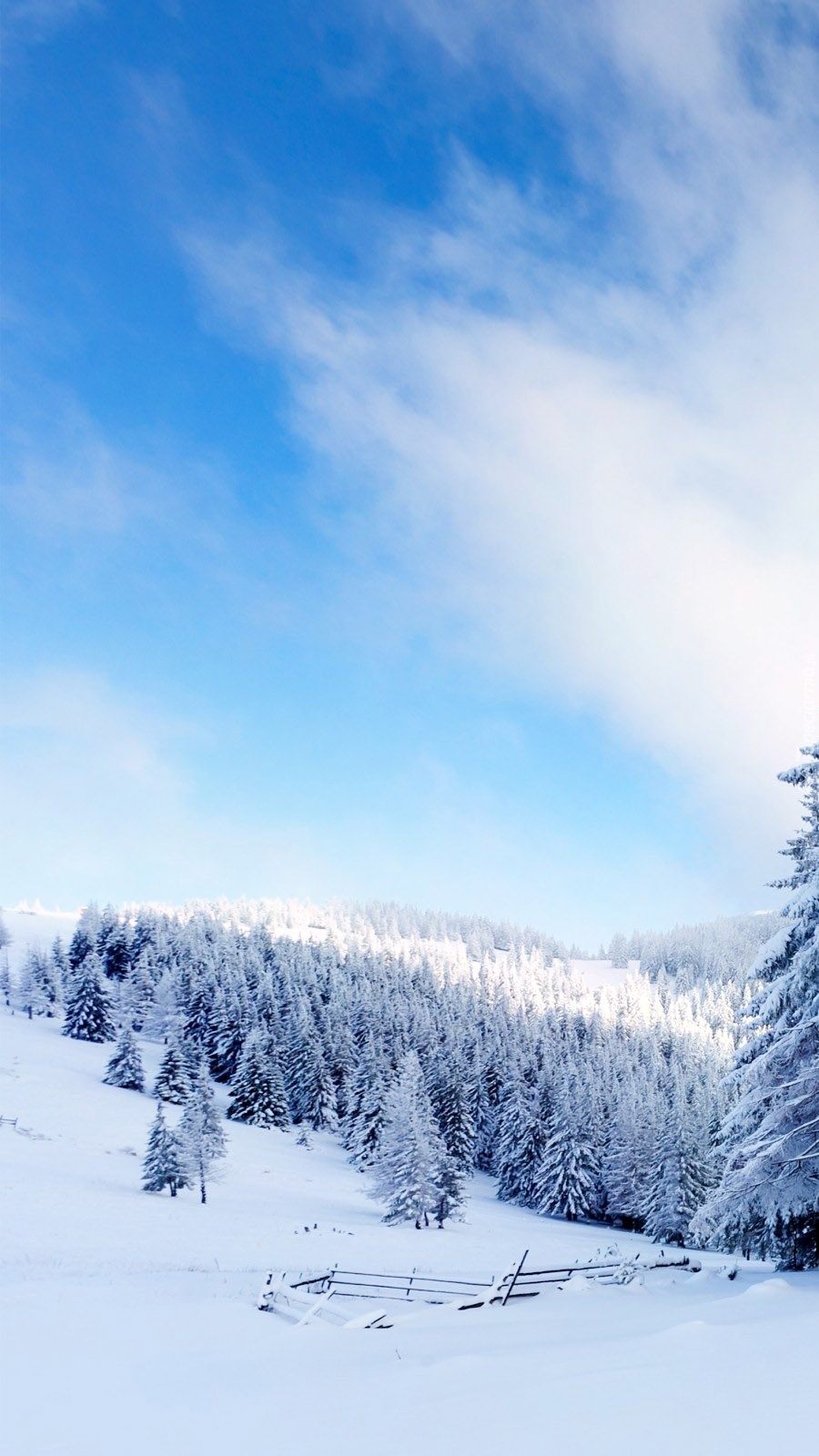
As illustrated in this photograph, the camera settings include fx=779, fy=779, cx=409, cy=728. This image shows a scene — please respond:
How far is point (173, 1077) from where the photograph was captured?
242 feet

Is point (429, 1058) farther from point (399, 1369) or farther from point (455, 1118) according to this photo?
point (399, 1369)

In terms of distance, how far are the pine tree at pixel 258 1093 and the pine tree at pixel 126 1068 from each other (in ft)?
34.9

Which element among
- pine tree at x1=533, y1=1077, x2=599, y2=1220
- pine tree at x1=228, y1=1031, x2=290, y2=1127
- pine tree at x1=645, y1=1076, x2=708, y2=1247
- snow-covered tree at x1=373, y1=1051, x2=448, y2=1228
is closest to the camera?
snow-covered tree at x1=373, y1=1051, x2=448, y2=1228

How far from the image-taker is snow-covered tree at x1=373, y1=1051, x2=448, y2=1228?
2083 inches

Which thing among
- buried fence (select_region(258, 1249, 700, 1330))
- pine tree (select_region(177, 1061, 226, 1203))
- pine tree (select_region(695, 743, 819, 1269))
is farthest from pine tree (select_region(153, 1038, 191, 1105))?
pine tree (select_region(695, 743, 819, 1269))

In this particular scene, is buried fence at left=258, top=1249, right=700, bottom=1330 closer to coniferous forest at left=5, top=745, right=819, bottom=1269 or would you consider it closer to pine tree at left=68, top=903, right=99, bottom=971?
coniferous forest at left=5, top=745, right=819, bottom=1269

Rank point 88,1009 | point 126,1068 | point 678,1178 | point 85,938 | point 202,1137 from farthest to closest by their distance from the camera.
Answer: point 85,938 → point 88,1009 → point 126,1068 → point 678,1178 → point 202,1137

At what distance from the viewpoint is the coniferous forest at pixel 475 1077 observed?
1855 cm

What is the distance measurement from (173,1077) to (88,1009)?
28.4m

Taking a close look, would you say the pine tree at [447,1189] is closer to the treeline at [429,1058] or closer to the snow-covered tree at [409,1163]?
the snow-covered tree at [409,1163]

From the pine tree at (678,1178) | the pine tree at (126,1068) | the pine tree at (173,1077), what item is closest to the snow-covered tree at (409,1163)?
the pine tree at (678,1178)

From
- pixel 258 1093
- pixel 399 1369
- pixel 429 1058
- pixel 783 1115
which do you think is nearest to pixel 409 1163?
pixel 258 1093

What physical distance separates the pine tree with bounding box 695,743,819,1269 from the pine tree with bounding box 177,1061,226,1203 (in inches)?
1609

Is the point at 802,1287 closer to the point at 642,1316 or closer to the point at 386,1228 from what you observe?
the point at 642,1316
